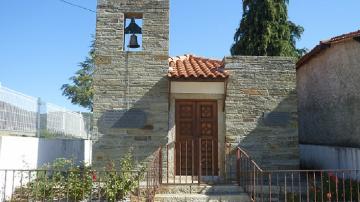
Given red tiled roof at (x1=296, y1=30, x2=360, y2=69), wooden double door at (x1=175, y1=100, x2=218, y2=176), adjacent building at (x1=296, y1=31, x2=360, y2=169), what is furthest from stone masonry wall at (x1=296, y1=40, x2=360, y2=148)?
wooden double door at (x1=175, y1=100, x2=218, y2=176)

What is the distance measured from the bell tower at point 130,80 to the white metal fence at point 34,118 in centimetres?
192

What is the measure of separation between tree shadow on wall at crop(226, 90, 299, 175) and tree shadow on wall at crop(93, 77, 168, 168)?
1.87 meters

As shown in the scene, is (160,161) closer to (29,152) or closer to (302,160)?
(29,152)

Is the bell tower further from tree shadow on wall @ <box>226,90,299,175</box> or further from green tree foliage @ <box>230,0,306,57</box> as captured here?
green tree foliage @ <box>230,0,306,57</box>

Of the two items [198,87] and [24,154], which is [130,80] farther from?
[24,154]

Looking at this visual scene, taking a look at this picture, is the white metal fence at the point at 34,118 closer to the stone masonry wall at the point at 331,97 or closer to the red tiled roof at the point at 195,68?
the red tiled roof at the point at 195,68

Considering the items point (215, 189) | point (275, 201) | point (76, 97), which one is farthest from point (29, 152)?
point (76, 97)

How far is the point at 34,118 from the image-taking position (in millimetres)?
10891

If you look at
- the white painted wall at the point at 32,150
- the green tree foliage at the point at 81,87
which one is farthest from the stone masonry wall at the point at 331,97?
the green tree foliage at the point at 81,87

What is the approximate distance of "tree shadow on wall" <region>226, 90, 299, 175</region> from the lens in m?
10.0

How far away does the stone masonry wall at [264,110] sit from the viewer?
32.9 ft

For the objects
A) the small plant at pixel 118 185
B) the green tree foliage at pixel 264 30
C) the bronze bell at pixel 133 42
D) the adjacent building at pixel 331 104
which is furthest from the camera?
the green tree foliage at pixel 264 30

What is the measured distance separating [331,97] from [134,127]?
583 centimetres

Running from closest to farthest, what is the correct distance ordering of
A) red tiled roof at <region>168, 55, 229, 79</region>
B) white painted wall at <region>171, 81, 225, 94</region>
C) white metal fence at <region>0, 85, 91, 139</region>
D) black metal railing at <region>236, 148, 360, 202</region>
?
black metal railing at <region>236, 148, 360, 202</region>, white metal fence at <region>0, 85, 91, 139</region>, red tiled roof at <region>168, 55, 229, 79</region>, white painted wall at <region>171, 81, 225, 94</region>
